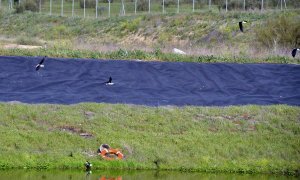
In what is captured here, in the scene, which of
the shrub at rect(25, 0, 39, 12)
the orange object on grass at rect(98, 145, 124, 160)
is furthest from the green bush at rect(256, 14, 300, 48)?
the shrub at rect(25, 0, 39, 12)

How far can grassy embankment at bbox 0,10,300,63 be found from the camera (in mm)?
33812

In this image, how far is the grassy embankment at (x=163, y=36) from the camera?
1331 inches

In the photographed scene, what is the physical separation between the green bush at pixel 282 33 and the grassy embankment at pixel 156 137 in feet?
64.5

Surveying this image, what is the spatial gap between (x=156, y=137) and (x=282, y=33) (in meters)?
24.0

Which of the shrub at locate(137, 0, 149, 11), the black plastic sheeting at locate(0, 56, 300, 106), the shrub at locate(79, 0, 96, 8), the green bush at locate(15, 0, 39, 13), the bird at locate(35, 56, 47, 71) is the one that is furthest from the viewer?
the shrub at locate(79, 0, 96, 8)

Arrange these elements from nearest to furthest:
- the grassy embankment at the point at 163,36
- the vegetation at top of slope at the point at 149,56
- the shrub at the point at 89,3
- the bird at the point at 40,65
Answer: the bird at the point at 40,65 < the vegetation at top of slope at the point at 149,56 < the grassy embankment at the point at 163,36 < the shrub at the point at 89,3

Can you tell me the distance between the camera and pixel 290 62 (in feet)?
107

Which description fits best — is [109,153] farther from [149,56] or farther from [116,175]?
[149,56]

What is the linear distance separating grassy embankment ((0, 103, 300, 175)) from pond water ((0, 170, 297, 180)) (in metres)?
0.38

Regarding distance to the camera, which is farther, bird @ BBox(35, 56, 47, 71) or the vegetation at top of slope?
the vegetation at top of slope

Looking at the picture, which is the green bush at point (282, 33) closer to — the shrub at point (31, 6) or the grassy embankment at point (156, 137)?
the grassy embankment at point (156, 137)

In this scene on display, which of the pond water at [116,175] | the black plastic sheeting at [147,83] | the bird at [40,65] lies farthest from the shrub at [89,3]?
the pond water at [116,175]

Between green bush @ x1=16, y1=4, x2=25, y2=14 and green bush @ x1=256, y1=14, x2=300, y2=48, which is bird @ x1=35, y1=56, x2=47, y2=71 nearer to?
green bush @ x1=256, y1=14, x2=300, y2=48

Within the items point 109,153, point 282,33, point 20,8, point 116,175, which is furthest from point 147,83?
point 20,8
